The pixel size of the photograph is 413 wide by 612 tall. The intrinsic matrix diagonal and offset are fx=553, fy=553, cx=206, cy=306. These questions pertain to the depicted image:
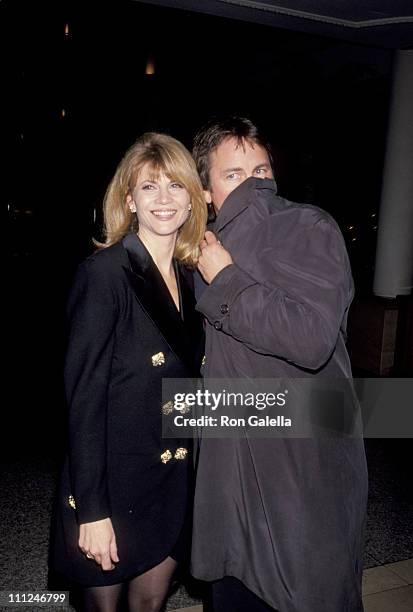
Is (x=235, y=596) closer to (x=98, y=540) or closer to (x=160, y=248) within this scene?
(x=98, y=540)

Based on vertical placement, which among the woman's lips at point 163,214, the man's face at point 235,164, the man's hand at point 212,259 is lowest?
the man's hand at point 212,259

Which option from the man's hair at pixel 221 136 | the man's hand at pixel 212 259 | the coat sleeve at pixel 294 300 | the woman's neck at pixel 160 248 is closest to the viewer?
the coat sleeve at pixel 294 300

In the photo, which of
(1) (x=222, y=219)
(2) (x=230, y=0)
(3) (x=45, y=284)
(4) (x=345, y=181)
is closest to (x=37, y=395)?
(2) (x=230, y=0)

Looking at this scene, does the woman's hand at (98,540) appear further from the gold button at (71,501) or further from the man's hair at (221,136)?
the man's hair at (221,136)

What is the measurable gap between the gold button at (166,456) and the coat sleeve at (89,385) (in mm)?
214

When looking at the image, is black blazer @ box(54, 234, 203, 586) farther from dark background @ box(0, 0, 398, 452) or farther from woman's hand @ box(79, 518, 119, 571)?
dark background @ box(0, 0, 398, 452)

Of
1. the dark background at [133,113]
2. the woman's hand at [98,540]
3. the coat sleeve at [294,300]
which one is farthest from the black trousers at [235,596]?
the dark background at [133,113]

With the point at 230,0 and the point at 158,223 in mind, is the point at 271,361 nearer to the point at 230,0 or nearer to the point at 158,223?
the point at 158,223

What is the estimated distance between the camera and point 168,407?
1791 millimetres

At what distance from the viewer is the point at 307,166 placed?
14586 millimetres

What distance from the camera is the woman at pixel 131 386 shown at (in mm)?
1639

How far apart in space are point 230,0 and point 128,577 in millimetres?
5207

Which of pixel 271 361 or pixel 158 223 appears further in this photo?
pixel 158 223

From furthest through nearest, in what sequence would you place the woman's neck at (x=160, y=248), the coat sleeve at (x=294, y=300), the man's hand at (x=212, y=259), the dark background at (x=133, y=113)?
the dark background at (x=133, y=113)
the woman's neck at (x=160, y=248)
the man's hand at (x=212, y=259)
the coat sleeve at (x=294, y=300)
